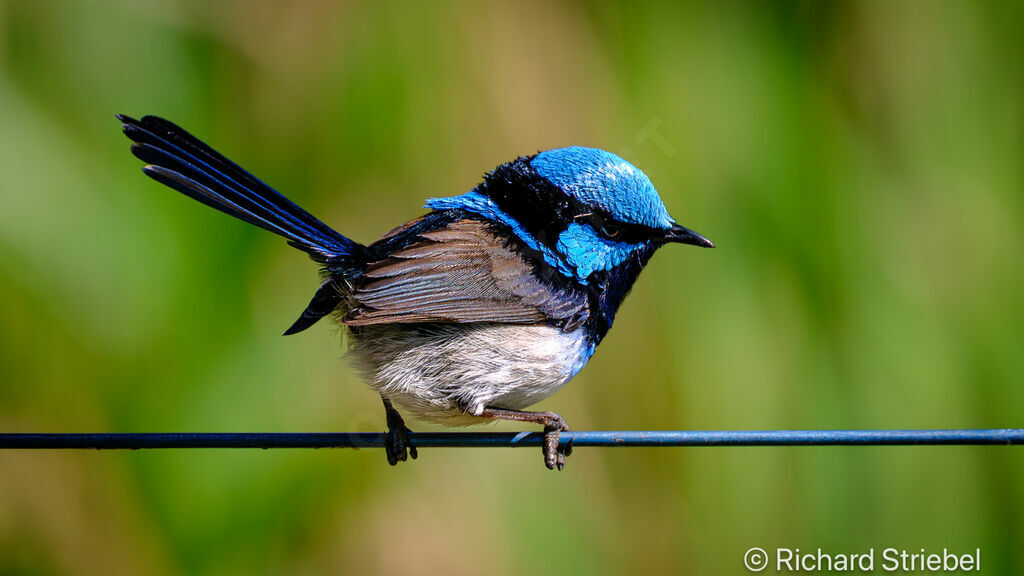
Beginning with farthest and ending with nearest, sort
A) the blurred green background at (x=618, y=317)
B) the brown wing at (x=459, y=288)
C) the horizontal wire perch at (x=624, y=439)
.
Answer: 1. the blurred green background at (x=618, y=317)
2. the brown wing at (x=459, y=288)
3. the horizontal wire perch at (x=624, y=439)

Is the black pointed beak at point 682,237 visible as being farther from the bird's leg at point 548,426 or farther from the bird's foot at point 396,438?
the bird's foot at point 396,438

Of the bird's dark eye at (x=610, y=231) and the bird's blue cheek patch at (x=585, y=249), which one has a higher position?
the bird's dark eye at (x=610, y=231)

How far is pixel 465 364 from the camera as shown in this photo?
2.67 m

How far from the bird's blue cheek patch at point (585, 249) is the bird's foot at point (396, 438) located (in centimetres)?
72

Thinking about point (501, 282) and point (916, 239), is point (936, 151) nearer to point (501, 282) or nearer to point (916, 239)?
point (916, 239)

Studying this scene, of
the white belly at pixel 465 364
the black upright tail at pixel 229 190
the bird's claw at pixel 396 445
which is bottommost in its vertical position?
the bird's claw at pixel 396 445

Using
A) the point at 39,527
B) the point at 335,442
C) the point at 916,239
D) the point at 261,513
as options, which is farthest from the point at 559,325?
the point at 39,527

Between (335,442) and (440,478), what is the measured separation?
160 centimetres

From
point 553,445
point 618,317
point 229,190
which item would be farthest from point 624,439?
point 618,317

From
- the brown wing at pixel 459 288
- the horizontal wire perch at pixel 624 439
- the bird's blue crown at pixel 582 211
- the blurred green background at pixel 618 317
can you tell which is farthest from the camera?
the blurred green background at pixel 618 317

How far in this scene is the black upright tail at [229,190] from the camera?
2.67 metres

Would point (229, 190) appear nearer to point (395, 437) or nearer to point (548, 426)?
point (395, 437)

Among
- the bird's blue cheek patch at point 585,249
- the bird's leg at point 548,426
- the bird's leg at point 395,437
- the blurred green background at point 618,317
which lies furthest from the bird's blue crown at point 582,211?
the blurred green background at point 618,317

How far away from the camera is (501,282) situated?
2.75m
